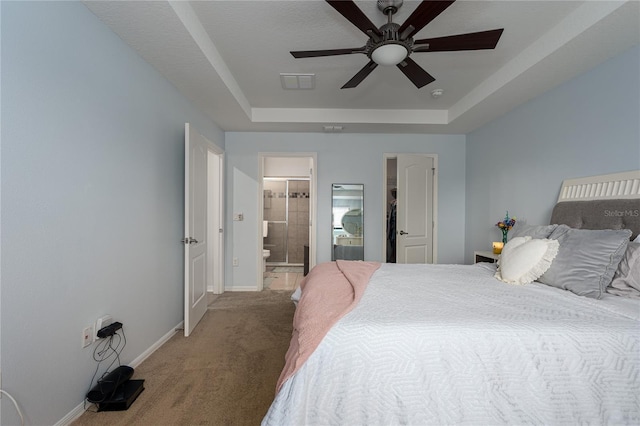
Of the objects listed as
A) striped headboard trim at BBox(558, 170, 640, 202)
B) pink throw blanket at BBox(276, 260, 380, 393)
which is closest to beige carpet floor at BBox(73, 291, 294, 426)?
pink throw blanket at BBox(276, 260, 380, 393)

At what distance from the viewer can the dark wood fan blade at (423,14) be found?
1.28 metres

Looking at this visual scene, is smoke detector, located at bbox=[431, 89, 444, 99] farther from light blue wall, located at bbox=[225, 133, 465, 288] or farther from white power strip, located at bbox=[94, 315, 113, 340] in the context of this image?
white power strip, located at bbox=[94, 315, 113, 340]

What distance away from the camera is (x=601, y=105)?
6.59 feet

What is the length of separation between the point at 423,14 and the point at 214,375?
8.61 ft

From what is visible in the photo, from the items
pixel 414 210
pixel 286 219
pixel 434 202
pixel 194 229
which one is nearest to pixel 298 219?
pixel 286 219

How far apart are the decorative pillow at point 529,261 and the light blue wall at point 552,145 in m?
0.88

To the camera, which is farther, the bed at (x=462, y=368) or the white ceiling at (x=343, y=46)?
the white ceiling at (x=343, y=46)

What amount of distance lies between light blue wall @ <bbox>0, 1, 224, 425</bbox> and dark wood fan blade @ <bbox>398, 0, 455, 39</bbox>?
1.87m

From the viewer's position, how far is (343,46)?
7.08 ft

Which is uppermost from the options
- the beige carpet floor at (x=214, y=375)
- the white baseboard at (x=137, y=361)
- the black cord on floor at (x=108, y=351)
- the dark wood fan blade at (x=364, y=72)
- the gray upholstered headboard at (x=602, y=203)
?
the dark wood fan blade at (x=364, y=72)

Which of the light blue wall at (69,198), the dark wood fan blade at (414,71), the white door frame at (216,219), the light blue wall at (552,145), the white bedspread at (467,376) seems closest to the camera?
the white bedspread at (467,376)

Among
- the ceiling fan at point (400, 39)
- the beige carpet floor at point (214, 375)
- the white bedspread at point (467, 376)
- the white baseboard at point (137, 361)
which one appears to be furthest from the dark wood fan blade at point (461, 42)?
the white baseboard at point (137, 361)

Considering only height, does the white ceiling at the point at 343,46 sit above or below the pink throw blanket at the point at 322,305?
above

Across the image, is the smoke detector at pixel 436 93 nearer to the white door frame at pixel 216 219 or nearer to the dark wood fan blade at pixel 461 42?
the dark wood fan blade at pixel 461 42
